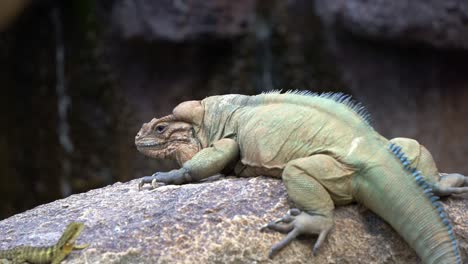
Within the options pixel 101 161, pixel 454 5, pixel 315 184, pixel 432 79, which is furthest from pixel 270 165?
pixel 101 161

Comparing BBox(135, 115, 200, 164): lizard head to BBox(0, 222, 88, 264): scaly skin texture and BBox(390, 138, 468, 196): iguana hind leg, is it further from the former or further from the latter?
BBox(390, 138, 468, 196): iguana hind leg

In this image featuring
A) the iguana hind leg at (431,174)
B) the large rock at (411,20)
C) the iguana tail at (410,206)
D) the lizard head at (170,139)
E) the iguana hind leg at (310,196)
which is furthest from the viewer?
the large rock at (411,20)

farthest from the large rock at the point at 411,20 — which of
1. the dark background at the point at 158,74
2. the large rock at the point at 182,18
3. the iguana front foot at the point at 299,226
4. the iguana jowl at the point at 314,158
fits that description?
the iguana front foot at the point at 299,226

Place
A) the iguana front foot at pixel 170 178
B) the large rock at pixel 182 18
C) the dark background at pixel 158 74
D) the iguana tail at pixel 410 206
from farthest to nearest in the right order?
the dark background at pixel 158 74
the large rock at pixel 182 18
the iguana front foot at pixel 170 178
the iguana tail at pixel 410 206

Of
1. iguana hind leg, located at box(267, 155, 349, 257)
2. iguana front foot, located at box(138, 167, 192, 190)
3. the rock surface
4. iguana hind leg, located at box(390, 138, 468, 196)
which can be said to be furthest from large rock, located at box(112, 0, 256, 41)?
iguana hind leg, located at box(267, 155, 349, 257)

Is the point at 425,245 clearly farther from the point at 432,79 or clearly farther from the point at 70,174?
the point at 70,174

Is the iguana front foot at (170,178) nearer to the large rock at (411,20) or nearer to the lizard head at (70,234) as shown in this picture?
the lizard head at (70,234)
